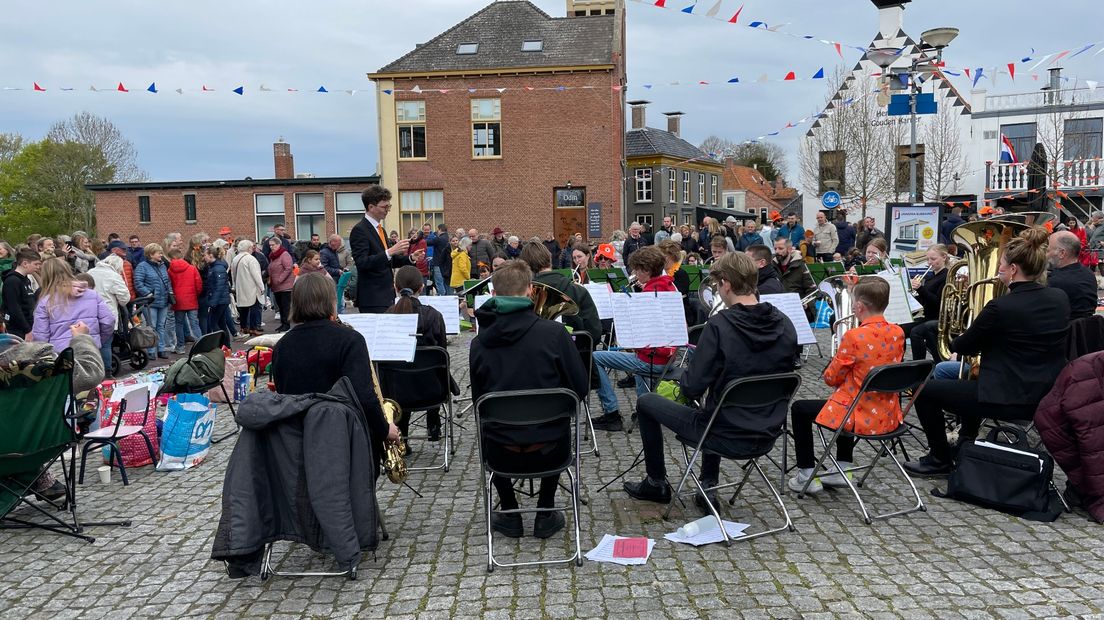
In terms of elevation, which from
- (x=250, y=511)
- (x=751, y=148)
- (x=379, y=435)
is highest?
(x=751, y=148)

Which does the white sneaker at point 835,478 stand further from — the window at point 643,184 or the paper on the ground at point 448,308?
the window at point 643,184

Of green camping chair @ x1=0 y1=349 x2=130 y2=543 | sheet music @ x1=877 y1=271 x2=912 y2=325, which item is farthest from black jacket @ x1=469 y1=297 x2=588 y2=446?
sheet music @ x1=877 y1=271 x2=912 y2=325

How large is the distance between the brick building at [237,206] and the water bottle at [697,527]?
27.4m

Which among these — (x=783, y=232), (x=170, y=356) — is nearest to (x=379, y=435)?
(x=170, y=356)

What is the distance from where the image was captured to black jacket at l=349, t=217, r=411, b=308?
6871 mm

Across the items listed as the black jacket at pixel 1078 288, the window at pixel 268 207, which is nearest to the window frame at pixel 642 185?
the window at pixel 268 207

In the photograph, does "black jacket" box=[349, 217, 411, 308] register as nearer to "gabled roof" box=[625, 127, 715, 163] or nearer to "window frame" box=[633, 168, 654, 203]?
"gabled roof" box=[625, 127, 715, 163]

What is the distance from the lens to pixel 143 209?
104 ft

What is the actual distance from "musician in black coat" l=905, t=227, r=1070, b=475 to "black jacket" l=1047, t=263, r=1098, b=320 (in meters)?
0.86

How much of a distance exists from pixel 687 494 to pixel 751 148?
220 ft

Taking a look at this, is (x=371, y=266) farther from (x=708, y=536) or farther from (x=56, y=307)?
(x=708, y=536)

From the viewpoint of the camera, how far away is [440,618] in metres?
3.64

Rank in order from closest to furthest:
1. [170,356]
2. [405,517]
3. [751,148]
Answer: [405,517] < [170,356] < [751,148]

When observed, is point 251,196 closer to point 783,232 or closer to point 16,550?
point 783,232
